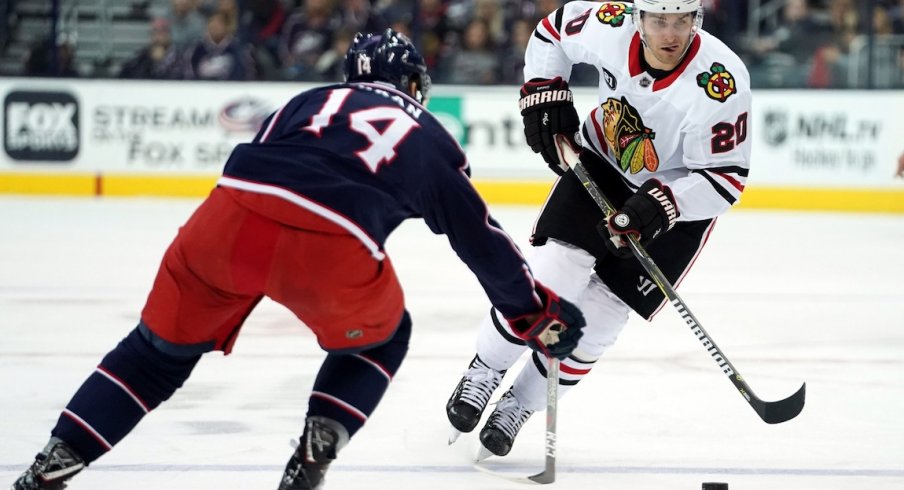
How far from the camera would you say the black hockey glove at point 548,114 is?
3.11 meters

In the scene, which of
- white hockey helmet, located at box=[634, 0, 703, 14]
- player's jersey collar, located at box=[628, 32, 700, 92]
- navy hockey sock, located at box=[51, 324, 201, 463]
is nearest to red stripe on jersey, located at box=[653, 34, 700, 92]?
player's jersey collar, located at box=[628, 32, 700, 92]

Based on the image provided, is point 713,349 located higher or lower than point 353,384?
lower

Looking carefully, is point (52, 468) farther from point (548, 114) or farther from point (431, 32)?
point (431, 32)

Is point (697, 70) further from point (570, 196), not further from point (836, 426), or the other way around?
point (836, 426)

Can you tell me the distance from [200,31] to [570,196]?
605cm

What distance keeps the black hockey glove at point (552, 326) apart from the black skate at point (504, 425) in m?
0.63

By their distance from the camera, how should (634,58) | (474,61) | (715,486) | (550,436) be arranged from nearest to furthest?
(715,486), (550,436), (634,58), (474,61)

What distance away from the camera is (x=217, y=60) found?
8461mm

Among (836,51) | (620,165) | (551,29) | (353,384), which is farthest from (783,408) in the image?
(836,51)

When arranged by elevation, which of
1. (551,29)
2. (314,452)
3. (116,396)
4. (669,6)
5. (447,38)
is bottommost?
(447,38)

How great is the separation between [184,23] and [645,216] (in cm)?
649

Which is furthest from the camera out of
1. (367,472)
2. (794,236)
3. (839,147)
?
(839,147)

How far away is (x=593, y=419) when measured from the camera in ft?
10.7

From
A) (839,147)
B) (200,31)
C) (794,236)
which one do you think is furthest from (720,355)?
(200,31)
